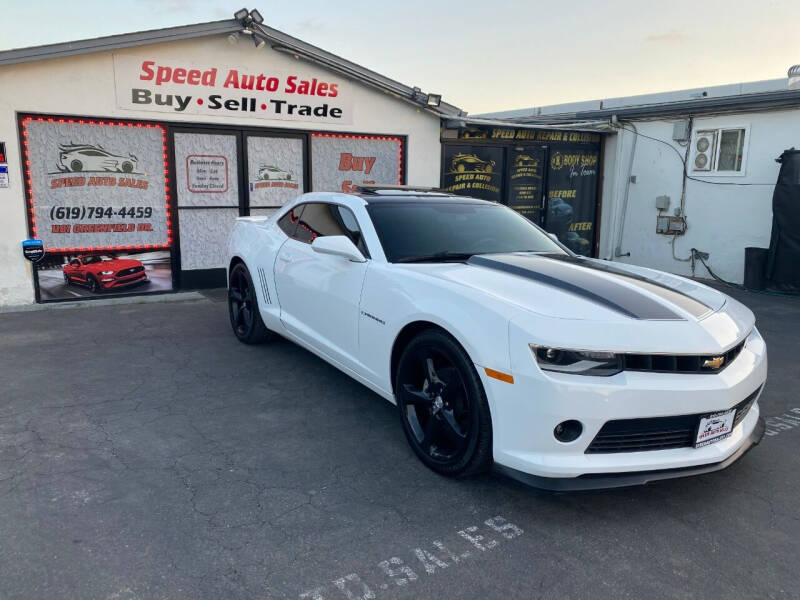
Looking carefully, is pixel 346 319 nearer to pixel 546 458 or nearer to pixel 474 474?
pixel 474 474

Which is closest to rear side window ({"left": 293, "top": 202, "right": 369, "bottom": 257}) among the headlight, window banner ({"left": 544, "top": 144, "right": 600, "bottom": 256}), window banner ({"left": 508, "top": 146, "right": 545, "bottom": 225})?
the headlight

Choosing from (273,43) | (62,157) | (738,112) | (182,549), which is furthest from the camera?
(738,112)

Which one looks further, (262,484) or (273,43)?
(273,43)

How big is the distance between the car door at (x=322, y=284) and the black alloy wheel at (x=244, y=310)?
0.71m

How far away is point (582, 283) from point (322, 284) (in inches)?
74.2

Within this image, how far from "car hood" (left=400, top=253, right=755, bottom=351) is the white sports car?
0.04 ft

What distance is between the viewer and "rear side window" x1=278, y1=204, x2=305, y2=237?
205 inches

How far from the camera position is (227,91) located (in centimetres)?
855

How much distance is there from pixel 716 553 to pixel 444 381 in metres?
1.47

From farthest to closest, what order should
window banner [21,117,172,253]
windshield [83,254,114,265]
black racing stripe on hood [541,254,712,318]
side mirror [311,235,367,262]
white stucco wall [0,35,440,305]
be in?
windshield [83,254,114,265] → window banner [21,117,172,253] → white stucco wall [0,35,440,305] → side mirror [311,235,367,262] → black racing stripe on hood [541,254,712,318]

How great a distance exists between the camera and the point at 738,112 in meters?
9.96

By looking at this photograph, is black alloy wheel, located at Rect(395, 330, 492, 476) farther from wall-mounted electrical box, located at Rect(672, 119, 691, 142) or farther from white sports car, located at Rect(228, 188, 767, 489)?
wall-mounted electrical box, located at Rect(672, 119, 691, 142)

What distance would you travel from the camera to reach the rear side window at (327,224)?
14.0ft

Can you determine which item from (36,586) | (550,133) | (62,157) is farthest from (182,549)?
(550,133)
